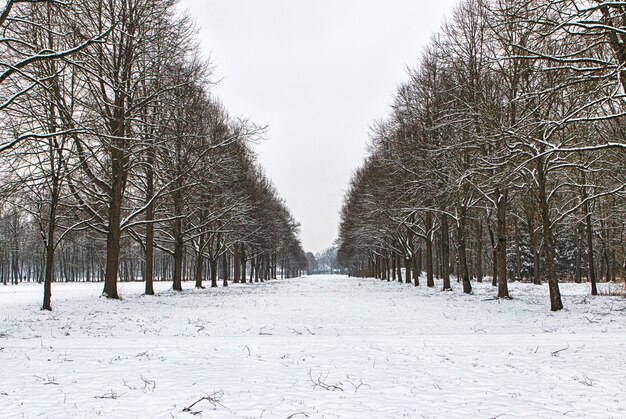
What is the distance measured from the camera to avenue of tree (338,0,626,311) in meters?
10.7

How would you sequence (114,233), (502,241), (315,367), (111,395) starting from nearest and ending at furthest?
(111,395)
(315,367)
(114,233)
(502,241)

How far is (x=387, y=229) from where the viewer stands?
116ft

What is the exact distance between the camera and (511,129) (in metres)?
14.0

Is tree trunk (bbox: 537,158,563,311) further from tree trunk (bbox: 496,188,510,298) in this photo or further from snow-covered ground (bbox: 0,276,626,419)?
tree trunk (bbox: 496,188,510,298)

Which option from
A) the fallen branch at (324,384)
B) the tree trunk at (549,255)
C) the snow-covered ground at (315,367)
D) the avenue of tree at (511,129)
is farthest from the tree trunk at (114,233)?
the tree trunk at (549,255)

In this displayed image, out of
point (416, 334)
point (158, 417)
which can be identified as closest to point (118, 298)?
point (416, 334)

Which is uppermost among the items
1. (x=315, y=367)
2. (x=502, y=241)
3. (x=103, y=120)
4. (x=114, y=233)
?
(x=103, y=120)

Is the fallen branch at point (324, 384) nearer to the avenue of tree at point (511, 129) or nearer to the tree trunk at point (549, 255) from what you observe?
the avenue of tree at point (511, 129)

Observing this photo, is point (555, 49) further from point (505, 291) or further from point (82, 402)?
A: point (82, 402)

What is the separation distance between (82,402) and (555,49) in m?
13.7

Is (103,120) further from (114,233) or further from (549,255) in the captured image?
(549,255)

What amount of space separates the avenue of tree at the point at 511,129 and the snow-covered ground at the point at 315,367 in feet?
16.3

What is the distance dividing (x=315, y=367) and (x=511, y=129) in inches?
416

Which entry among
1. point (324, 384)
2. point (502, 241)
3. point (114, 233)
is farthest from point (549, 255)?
point (114, 233)
